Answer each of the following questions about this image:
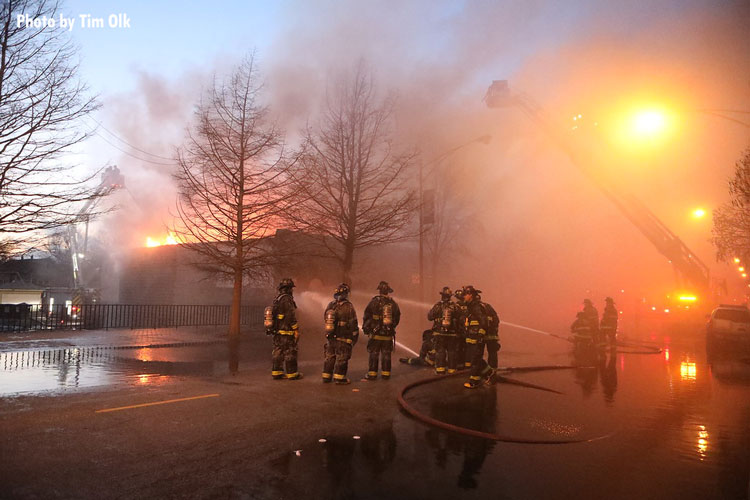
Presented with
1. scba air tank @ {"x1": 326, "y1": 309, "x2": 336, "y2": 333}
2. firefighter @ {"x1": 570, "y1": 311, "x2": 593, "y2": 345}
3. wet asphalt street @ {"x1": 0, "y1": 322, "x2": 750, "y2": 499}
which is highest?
scba air tank @ {"x1": 326, "y1": 309, "x2": 336, "y2": 333}

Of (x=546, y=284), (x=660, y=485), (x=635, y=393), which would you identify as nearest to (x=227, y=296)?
(x=635, y=393)

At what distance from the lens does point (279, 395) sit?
7.46 meters

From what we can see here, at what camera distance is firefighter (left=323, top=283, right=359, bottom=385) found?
27.3ft

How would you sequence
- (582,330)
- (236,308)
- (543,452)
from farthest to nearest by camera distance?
1. (236,308)
2. (582,330)
3. (543,452)

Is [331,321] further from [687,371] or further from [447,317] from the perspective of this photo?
[687,371]

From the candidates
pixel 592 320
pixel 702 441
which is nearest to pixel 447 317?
pixel 702 441

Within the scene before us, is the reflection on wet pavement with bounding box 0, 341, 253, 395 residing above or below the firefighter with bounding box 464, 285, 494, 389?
below

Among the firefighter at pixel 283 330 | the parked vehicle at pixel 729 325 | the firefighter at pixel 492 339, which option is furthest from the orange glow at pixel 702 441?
the parked vehicle at pixel 729 325

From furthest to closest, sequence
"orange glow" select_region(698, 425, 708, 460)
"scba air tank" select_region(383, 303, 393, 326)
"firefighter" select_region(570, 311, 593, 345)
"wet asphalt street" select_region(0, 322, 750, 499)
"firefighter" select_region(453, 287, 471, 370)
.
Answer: "firefighter" select_region(570, 311, 593, 345) → "firefighter" select_region(453, 287, 471, 370) → "scba air tank" select_region(383, 303, 393, 326) → "orange glow" select_region(698, 425, 708, 460) → "wet asphalt street" select_region(0, 322, 750, 499)

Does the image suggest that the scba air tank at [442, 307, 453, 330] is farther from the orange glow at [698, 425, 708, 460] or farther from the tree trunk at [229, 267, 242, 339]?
the tree trunk at [229, 267, 242, 339]

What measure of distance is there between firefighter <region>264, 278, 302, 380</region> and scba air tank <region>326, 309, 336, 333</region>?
698mm

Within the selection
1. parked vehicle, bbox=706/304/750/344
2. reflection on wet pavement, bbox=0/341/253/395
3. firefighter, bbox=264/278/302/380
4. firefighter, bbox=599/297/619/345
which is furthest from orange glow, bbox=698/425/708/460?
parked vehicle, bbox=706/304/750/344

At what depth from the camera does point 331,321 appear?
8.27 m

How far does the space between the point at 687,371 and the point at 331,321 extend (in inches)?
372
